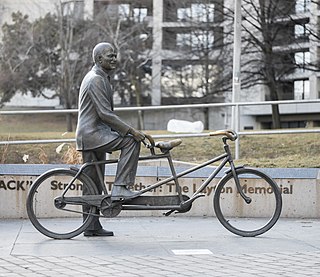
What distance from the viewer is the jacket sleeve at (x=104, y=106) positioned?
9.20 meters

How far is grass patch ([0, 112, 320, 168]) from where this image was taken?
45.8ft

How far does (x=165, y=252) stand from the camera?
8453 mm

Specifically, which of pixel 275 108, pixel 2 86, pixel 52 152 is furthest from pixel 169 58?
pixel 52 152

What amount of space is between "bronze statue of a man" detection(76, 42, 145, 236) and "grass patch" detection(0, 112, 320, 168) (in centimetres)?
411

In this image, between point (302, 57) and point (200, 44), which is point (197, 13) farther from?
point (302, 57)

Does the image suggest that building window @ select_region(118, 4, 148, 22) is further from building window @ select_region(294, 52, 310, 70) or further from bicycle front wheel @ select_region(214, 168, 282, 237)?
bicycle front wheel @ select_region(214, 168, 282, 237)

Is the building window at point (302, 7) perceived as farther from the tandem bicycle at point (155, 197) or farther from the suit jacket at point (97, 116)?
the suit jacket at point (97, 116)

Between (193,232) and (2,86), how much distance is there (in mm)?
36230

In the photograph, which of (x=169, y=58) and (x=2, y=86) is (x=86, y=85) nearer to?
(x=2, y=86)

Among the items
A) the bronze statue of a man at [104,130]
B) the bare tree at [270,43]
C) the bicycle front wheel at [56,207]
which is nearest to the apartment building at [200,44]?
the bare tree at [270,43]

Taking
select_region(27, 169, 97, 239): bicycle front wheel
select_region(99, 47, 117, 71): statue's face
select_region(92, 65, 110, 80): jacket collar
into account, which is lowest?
select_region(27, 169, 97, 239): bicycle front wheel

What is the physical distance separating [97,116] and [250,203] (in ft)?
9.22

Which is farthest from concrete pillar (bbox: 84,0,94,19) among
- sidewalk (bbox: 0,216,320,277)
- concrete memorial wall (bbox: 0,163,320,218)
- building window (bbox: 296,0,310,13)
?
sidewalk (bbox: 0,216,320,277)

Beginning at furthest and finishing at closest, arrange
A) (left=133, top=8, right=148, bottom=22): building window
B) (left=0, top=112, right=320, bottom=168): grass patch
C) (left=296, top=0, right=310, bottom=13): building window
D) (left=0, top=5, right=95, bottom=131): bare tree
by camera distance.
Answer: (left=133, top=8, right=148, bottom=22): building window, (left=0, top=5, right=95, bottom=131): bare tree, (left=296, top=0, right=310, bottom=13): building window, (left=0, top=112, right=320, bottom=168): grass patch
